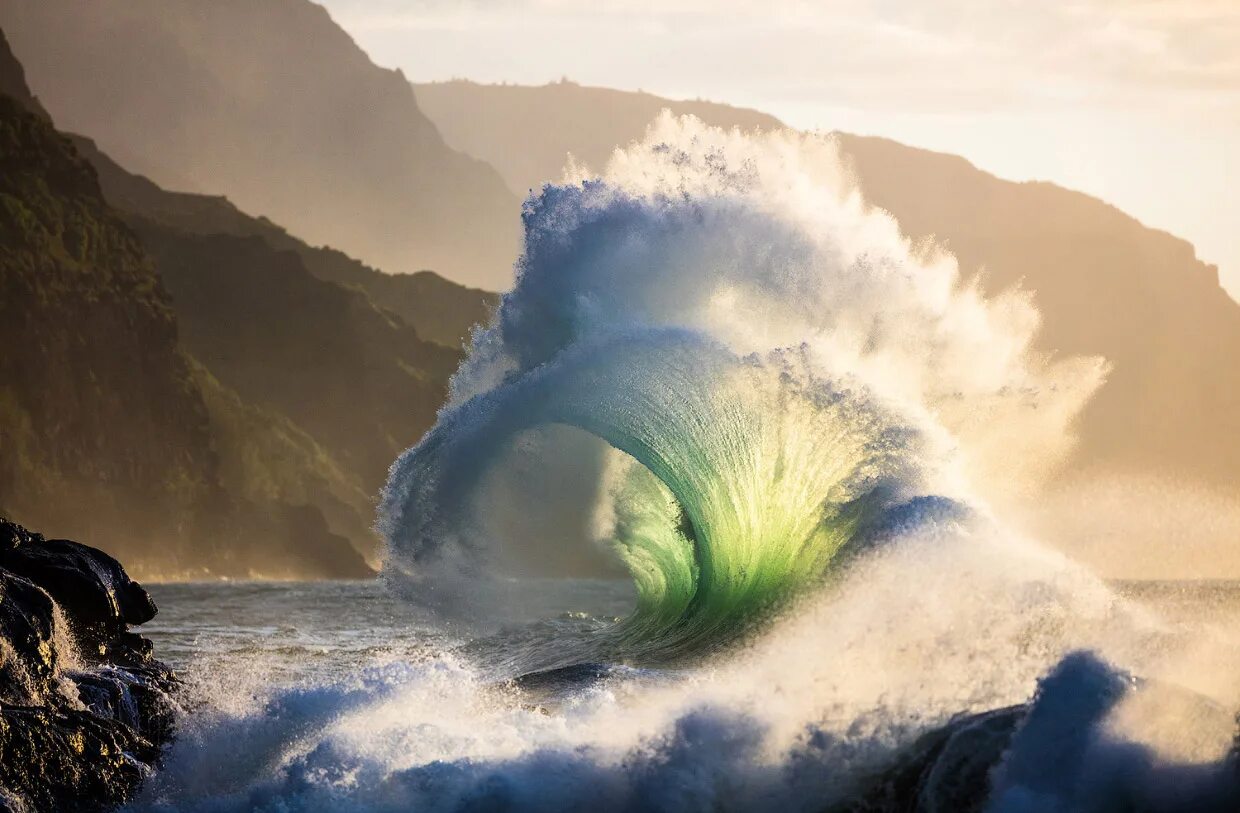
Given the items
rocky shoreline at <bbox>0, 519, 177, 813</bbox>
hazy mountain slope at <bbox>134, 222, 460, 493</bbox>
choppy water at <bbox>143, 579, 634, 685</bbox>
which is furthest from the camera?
hazy mountain slope at <bbox>134, 222, 460, 493</bbox>

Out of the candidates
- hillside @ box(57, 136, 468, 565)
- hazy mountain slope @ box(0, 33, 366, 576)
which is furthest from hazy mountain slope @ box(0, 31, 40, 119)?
hillside @ box(57, 136, 468, 565)

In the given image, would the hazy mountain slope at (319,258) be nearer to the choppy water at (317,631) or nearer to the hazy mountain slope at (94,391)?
the hazy mountain slope at (94,391)

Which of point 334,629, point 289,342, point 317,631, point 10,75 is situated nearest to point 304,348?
point 289,342

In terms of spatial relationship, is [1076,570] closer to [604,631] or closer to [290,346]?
[604,631]

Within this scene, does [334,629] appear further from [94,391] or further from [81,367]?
[81,367]

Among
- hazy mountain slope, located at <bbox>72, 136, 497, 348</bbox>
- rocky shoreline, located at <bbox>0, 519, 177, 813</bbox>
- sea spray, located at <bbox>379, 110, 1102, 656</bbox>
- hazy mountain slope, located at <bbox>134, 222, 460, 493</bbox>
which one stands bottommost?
rocky shoreline, located at <bbox>0, 519, 177, 813</bbox>

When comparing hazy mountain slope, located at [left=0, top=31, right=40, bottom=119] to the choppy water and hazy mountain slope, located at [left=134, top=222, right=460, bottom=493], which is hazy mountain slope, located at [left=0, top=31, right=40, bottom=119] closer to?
hazy mountain slope, located at [left=134, top=222, right=460, bottom=493]
